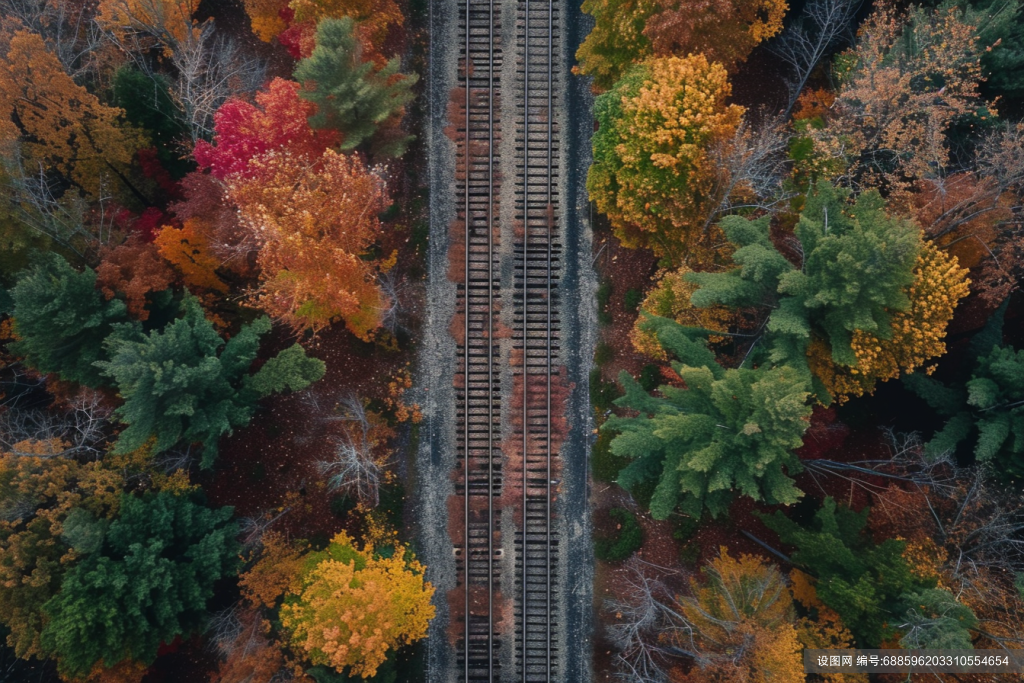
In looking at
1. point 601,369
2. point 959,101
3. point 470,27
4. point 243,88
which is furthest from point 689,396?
point 243,88

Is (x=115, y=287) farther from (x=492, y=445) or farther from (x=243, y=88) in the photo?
(x=492, y=445)

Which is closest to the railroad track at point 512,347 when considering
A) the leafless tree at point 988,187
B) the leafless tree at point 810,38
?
the leafless tree at point 810,38

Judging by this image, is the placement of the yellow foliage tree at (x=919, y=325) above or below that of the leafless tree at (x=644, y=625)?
above

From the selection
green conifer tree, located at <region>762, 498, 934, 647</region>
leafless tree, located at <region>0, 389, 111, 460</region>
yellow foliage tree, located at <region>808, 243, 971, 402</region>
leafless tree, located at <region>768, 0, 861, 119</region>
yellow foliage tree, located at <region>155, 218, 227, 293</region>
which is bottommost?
green conifer tree, located at <region>762, 498, 934, 647</region>

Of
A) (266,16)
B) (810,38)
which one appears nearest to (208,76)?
(266,16)

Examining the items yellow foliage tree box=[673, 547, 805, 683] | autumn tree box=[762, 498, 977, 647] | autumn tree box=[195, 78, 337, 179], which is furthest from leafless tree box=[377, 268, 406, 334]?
autumn tree box=[762, 498, 977, 647]

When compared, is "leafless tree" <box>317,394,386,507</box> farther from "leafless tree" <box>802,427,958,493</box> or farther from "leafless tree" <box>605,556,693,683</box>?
"leafless tree" <box>802,427,958,493</box>

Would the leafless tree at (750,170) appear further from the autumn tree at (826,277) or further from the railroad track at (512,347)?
the railroad track at (512,347)
